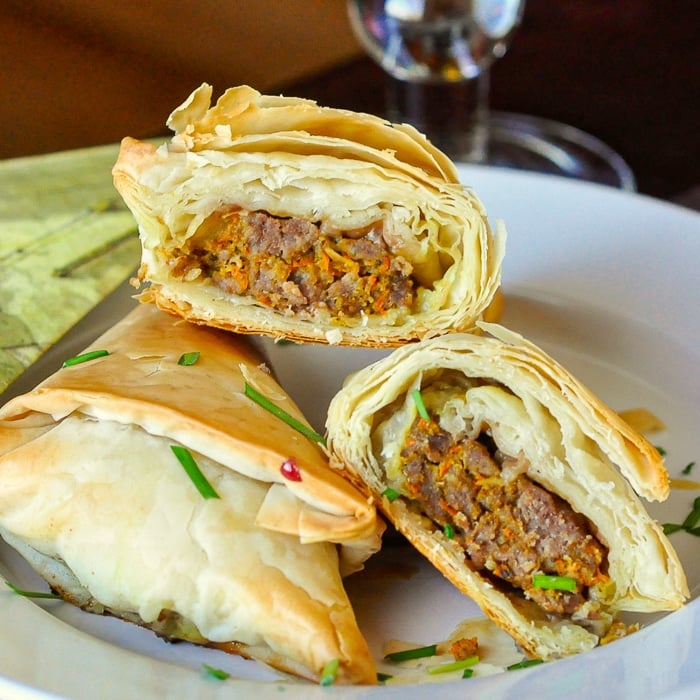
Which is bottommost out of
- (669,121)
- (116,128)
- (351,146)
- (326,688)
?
(116,128)

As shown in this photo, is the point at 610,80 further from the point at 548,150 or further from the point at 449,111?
the point at 449,111

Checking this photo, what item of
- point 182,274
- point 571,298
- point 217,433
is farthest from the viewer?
point 571,298

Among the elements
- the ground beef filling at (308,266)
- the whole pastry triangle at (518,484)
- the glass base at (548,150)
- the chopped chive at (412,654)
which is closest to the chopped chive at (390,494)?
the whole pastry triangle at (518,484)

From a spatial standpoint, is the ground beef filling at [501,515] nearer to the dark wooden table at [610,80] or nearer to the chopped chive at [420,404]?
the chopped chive at [420,404]

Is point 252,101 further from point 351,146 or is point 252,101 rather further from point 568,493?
point 568,493

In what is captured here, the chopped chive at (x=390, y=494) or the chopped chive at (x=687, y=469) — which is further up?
the chopped chive at (x=390, y=494)

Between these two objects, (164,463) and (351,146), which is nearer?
(164,463)

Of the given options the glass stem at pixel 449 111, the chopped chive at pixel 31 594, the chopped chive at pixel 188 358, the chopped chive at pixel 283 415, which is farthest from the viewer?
the glass stem at pixel 449 111

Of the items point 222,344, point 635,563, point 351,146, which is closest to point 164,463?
point 222,344
